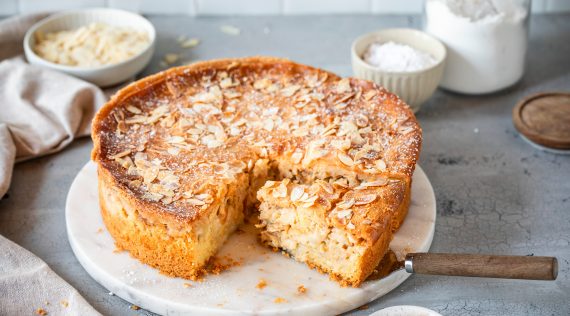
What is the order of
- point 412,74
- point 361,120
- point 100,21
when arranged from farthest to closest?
1. point 100,21
2. point 412,74
3. point 361,120

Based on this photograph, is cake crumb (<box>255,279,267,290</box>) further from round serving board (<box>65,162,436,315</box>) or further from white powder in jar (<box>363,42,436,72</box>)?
white powder in jar (<box>363,42,436,72</box>)

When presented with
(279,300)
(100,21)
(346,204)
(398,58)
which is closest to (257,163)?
(346,204)

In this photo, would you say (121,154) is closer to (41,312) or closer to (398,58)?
(41,312)

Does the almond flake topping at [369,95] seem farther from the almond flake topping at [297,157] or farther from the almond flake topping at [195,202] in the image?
the almond flake topping at [195,202]

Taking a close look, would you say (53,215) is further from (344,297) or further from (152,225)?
(344,297)

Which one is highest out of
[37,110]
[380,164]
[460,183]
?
[380,164]

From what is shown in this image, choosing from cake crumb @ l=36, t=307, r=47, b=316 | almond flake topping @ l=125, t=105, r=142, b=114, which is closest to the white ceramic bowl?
almond flake topping @ l=125, t=105, r=142, b=114
